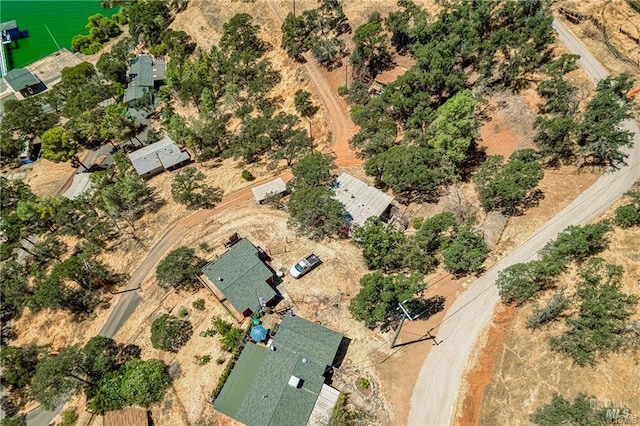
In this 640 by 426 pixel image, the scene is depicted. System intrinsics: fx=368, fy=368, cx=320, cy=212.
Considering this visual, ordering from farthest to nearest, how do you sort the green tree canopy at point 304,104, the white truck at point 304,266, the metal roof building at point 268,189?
the green tree canopy at point 304,104, the metal roof building at point 268,189, the white truck at point 304,266

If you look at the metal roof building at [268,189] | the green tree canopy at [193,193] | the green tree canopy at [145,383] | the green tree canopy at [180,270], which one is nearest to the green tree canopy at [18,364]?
the green tree canopy at [145,383]

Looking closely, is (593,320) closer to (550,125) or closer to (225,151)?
(550,125)

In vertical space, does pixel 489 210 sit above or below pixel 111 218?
below

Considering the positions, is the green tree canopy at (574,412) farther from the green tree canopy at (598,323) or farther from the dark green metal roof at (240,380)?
the dark green metal roof at (240,380)

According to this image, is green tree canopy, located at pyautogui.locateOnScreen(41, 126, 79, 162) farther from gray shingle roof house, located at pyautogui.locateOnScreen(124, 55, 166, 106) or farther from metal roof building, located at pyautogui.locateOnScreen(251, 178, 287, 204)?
metal roof building, located at pyautogui.locateOnScreen(251, 178, 287, 204)

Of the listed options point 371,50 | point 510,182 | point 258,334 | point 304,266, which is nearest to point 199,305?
point 258,334

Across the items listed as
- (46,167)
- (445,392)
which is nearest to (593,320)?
(445,392)
